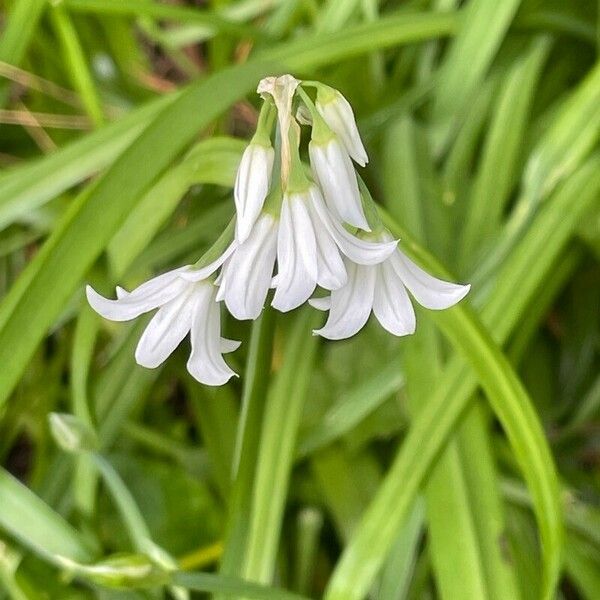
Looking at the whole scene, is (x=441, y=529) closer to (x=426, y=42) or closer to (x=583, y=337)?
(x=583, y=337)

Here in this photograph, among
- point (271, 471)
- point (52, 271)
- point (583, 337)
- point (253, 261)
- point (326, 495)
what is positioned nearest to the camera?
point (253, 261)

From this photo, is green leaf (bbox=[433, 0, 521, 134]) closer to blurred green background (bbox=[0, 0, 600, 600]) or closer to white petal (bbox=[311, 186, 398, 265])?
blurred green background (bbox=[0, 0, 600, 600])

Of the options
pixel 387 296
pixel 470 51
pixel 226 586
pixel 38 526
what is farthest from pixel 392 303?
pixel 470 51

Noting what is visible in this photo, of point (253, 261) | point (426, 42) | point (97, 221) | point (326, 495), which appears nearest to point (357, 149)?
point (253, 261)

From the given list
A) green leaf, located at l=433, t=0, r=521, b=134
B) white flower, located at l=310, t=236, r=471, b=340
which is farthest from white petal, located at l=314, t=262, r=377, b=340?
green leaf, located at l=433, t=0, r=521, b=134

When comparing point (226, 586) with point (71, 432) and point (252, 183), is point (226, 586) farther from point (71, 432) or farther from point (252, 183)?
point (252, 183)

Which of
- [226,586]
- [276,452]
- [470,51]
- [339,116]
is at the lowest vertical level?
[226,586]
